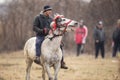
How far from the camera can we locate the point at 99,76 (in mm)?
18250

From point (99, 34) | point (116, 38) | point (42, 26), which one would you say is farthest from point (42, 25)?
point (116, 38)

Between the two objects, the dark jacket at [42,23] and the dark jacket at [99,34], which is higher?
the dark jacket at [42,23]

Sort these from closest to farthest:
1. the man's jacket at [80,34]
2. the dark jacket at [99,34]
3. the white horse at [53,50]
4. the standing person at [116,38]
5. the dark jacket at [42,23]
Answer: the white horse at [53,50]
the dark jacket at [42,23]
the dark jacket at [99,34]
the standing person at [116,38]
the man's jacket at [80,34]

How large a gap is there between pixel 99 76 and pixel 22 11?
55.2 feet

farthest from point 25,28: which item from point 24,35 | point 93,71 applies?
point 93,71

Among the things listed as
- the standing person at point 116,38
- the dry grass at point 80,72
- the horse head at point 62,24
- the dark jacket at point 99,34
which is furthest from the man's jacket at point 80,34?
the horse head at point 62,24

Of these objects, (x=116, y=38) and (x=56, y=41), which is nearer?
(x=56, y=41)

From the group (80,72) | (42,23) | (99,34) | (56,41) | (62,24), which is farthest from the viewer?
(99,34)

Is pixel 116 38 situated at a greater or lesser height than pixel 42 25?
lesser

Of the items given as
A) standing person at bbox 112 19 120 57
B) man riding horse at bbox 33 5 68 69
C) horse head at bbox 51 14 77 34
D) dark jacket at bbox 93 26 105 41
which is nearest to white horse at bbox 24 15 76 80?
horse head at bbox 51 14 77 34

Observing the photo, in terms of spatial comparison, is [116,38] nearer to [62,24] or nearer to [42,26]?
[42,26]

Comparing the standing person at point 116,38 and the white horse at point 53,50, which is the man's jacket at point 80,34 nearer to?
the standing person at point 116,38

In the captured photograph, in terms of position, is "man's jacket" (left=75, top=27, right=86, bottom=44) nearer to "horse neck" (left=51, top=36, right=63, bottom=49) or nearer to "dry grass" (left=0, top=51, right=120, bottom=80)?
"dry grass" (left=0, top=51, right=120, bottom=80)

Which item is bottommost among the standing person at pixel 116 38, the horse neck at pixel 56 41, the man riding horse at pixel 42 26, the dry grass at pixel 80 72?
the dry grass at pixel 80 72
